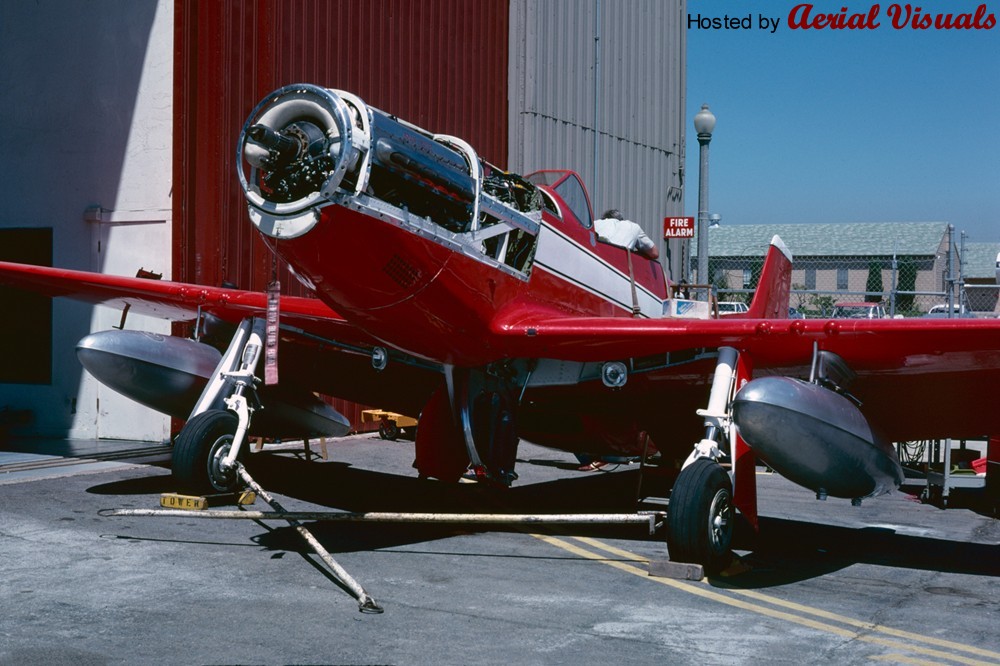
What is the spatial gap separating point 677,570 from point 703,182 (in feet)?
36.5

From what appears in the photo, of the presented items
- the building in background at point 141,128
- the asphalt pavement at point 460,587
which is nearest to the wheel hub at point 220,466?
the asphalt pavement at point 460,587

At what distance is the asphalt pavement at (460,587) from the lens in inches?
180

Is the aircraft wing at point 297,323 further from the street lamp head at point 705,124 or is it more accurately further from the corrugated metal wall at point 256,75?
the street lamp head at point 705,124

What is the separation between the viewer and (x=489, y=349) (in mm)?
7414

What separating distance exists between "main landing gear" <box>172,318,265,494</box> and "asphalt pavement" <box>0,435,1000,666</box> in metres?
0.37

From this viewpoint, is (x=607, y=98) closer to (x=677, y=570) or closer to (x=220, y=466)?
(x=220, y=466)

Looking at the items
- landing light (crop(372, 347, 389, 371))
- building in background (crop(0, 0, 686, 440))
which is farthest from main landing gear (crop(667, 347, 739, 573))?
building in background (crop(0, 0, 686, 440))

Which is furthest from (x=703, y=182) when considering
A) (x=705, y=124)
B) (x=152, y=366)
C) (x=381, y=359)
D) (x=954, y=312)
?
(x=152, y=366)

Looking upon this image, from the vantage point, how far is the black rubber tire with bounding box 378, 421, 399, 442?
43.8ft

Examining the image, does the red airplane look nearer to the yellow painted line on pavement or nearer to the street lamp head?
the yellow painted line on pavement

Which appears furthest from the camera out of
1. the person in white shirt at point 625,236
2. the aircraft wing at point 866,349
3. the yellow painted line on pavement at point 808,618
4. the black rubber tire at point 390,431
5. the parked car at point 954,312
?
the parked car at point 954,312

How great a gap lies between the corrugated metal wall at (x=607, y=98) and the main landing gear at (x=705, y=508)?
34.9 ft

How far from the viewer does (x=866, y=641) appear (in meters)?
4.93

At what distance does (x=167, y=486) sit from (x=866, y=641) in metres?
5.98
